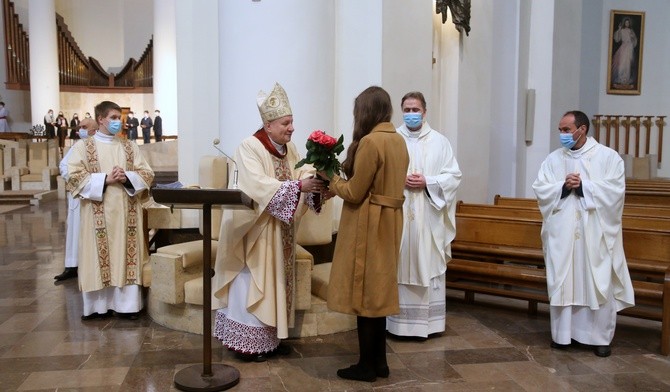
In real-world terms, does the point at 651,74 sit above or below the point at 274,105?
above

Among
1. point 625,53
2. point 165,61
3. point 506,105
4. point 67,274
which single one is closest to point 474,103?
point 506,105

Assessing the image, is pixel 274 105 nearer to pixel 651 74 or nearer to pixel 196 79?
pixel 196 79

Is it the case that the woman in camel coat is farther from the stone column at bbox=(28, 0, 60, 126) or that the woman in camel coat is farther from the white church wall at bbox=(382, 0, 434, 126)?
the stone column at bbox=(28, 0, 60, 126)

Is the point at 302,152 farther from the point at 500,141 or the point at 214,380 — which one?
the point at 500,141

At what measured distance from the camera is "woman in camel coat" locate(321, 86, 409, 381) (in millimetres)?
3580

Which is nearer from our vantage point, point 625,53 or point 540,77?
point 540,77

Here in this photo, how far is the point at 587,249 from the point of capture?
4438 millimetres

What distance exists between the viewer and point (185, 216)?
5844 millimetres

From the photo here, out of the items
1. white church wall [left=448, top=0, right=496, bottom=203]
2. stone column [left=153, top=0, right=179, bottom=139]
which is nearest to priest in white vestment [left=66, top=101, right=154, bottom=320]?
white church wall [left=448, top=0, right=496, bottom=203]

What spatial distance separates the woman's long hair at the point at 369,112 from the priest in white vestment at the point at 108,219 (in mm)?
→ 2230

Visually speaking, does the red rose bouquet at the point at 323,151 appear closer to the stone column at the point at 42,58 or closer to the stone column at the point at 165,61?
the stone column at the point at 165,61

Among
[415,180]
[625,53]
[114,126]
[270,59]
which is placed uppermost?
[625,53]

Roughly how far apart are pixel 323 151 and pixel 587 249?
216cm

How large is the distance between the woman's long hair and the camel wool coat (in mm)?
54
